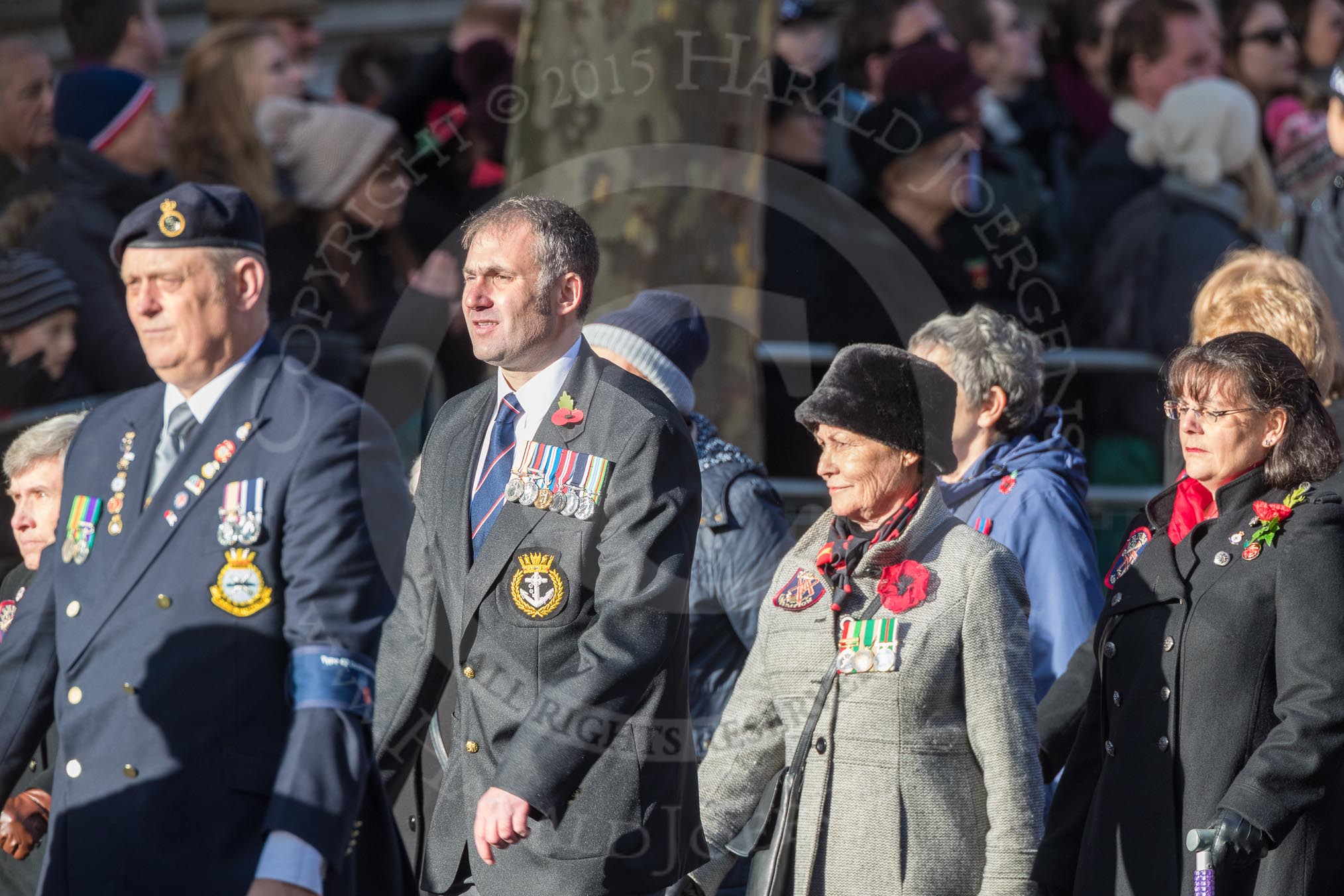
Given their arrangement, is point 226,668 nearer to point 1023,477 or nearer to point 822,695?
point 822,695

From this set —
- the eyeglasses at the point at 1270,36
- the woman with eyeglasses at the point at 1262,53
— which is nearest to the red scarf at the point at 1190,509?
the woman with eyeglasses at the point at 1262,53

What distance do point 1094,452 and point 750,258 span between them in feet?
5.42

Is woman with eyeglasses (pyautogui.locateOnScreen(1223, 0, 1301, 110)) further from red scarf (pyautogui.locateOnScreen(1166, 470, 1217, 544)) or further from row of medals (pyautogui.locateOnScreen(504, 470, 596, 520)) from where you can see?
row of medals (pyautogui.locateOnScreen(504, 470, 596, 520))

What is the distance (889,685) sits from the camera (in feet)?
12.4

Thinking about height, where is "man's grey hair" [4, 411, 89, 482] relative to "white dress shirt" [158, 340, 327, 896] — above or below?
above

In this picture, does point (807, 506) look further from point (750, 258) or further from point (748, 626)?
point (748, 626)

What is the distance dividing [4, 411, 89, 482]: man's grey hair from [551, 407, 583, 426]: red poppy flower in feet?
5.12

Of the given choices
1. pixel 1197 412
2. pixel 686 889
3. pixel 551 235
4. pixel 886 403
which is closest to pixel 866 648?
pixel 886 403

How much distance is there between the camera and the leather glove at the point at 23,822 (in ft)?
14.0

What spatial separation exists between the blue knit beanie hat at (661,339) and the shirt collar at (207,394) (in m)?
1.10

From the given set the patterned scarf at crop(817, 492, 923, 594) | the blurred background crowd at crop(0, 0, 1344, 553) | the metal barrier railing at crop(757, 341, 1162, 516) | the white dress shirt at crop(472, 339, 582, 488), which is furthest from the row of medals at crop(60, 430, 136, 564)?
the metal barrier railing at crop(757, 341, 1162, 516)

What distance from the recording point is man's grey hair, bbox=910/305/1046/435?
479 centimetres

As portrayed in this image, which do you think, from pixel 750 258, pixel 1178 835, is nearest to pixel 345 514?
pixel 1178 835

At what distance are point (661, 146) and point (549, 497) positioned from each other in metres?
3.47
